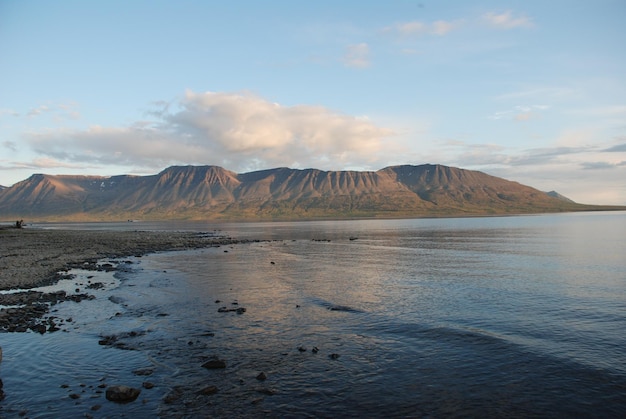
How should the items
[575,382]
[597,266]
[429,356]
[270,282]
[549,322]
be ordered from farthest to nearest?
[597,266] < [270,282] < [549,322] < [429,356] < [575,382]

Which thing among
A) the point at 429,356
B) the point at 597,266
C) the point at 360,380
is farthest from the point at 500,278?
the point at 360,380

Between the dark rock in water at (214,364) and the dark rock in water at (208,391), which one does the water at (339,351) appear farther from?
the dark rock in water at (214,364)

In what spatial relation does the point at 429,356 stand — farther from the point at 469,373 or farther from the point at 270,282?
the point at 270,282

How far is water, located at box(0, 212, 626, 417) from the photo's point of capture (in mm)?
16859

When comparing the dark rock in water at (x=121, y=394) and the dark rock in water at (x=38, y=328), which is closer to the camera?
the dark rock in water at (x=121, y=394)

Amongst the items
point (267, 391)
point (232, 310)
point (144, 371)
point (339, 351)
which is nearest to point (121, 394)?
point (144, 371)

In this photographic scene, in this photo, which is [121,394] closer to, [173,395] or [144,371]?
[173,395]

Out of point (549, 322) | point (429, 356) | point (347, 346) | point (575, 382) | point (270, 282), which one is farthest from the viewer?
point (270, 282)

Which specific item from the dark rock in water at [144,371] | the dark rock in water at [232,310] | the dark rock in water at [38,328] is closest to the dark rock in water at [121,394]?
the dark rock in water at [144,371]

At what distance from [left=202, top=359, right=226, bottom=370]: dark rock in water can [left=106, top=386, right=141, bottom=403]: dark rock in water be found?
3928mm

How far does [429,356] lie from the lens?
22422 mm

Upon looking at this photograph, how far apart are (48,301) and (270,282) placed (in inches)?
859

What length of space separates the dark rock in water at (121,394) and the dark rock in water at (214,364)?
155 inches

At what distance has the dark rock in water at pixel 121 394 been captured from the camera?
16.9 meters
